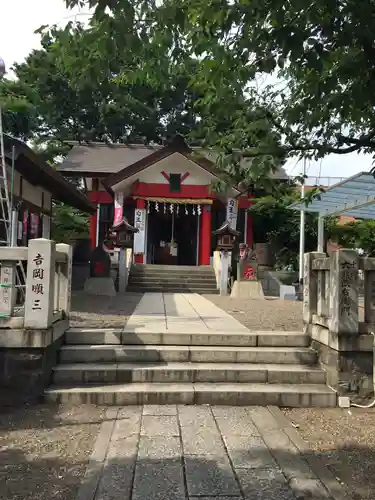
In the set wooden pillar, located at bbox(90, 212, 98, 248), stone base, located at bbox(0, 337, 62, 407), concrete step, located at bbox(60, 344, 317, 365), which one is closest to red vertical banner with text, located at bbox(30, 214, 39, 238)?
concrete step, located at bbox(60, 344, 317, 365)

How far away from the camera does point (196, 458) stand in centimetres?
400

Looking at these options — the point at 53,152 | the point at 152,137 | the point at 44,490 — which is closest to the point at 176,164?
the point at 53,152

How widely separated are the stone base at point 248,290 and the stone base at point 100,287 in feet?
12.5

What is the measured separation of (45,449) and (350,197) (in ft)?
35.4

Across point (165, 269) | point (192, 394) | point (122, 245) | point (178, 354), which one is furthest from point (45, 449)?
point (165, 269)

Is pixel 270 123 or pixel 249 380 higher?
pixel 270 123

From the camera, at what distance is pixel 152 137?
109 feet

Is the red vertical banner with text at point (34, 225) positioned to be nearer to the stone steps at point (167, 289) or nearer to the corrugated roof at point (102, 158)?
the stone steps at point (167, 289)

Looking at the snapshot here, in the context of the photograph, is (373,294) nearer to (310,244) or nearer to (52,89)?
(310,244)

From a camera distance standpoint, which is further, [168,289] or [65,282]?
[168,289]

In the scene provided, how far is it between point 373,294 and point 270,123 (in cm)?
291

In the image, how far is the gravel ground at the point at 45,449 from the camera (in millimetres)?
3584

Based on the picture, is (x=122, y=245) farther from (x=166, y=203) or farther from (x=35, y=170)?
(x=166, y=203)

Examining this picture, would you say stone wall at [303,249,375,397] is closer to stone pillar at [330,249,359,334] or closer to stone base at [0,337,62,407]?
stone pillar at [330,249,359,334]
